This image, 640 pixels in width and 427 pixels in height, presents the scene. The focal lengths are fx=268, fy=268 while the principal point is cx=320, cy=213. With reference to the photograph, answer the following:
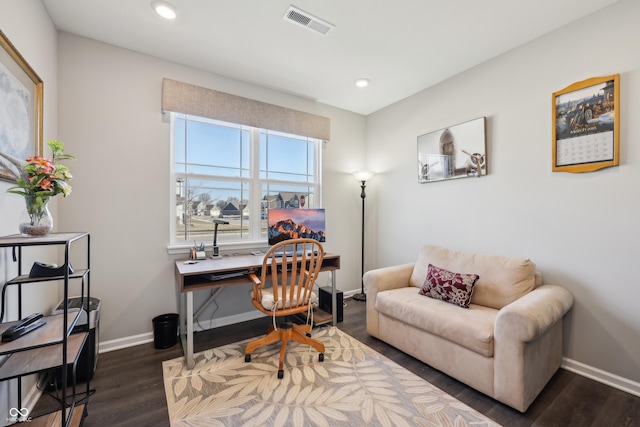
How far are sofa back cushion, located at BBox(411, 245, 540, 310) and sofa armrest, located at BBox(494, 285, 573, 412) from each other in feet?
0.87

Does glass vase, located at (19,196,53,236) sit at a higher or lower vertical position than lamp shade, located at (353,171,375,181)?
lower

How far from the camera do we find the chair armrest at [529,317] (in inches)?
60.1

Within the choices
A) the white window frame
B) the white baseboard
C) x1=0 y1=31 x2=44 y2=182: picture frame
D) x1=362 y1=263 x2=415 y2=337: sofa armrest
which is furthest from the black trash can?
the white baseboard

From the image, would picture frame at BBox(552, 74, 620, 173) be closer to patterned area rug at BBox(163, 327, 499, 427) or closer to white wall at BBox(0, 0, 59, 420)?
patterned area rug at BBox(163, 327, 499, 427)

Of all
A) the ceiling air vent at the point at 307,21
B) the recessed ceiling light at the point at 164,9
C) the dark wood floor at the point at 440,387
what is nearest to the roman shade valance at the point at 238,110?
the recessed ceiling light at the point at 164,9

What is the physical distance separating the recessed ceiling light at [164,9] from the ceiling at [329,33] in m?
0.04

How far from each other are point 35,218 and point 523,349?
2672 millimetres

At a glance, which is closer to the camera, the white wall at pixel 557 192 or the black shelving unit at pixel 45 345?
the black shelving unit at pixel 45 345

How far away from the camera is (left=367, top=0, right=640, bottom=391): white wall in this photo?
5.90 feet

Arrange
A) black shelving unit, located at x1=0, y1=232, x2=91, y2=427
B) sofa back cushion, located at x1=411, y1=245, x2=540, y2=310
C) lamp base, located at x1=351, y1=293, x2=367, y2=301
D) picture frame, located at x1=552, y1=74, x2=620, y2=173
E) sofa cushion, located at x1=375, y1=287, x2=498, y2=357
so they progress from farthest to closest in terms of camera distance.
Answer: lamp base, located at x1=351, y1=293, x2=367, y2=301 → sofa back cushion, located at x1=411, y1=245, x2=540, y2=310 → picture frame, located at x1=552, y1=74, x2=620, y2=173 → sofa cushion, located at x1=375, y1=287, x2=498, y2=357 → black shelving unit, located at x1=0, y1=232, x2=91, y2=427

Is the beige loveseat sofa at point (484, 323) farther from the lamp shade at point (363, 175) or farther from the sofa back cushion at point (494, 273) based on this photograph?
the lamp shade at point (363, 175)

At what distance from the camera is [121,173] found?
7.64 feet

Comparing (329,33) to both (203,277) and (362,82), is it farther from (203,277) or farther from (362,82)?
(203,277)

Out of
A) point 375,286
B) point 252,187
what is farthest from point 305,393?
point 252,187
